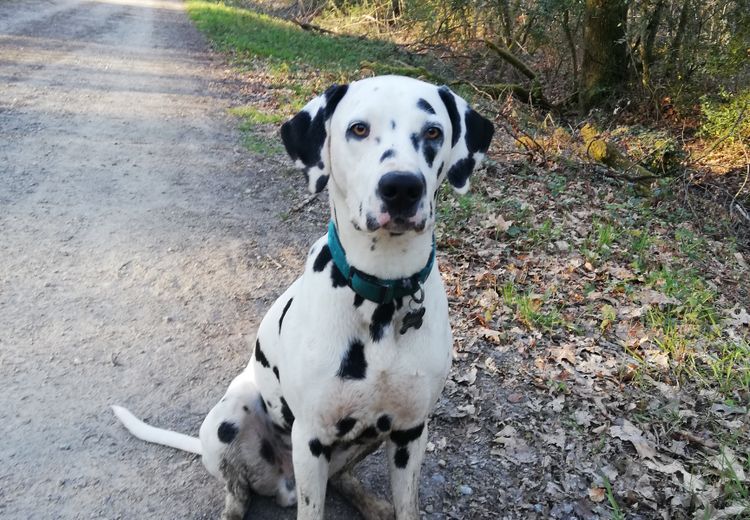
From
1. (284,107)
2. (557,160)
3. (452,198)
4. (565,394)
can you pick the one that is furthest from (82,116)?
(565,394)

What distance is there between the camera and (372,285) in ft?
8.17

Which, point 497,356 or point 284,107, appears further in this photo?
point 284,107

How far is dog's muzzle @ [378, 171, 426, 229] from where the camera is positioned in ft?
7.29

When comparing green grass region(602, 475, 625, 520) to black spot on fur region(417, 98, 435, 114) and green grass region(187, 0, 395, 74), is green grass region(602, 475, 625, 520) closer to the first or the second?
black spot on fur region(417, 98, 435, 114)

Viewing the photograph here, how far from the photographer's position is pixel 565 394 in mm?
4125

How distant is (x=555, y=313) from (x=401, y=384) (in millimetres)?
2767

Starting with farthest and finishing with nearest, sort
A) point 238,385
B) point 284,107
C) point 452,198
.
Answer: point 284,107
point 452,198
point 238,385

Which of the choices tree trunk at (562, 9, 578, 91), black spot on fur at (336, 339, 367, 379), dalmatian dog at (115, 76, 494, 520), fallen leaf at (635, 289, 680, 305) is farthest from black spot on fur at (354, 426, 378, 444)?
tree trunk at (562, 9, 578, 91)

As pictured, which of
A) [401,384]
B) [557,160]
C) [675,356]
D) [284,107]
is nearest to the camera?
[401,384]

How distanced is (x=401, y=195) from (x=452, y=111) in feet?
2.04

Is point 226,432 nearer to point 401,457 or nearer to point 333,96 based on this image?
point 401,457

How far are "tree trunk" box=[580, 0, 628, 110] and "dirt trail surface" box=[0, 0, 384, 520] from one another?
6.12 meters

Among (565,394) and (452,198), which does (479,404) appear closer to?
(565,394)

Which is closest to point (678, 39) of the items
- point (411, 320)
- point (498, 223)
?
point (498, 223)
